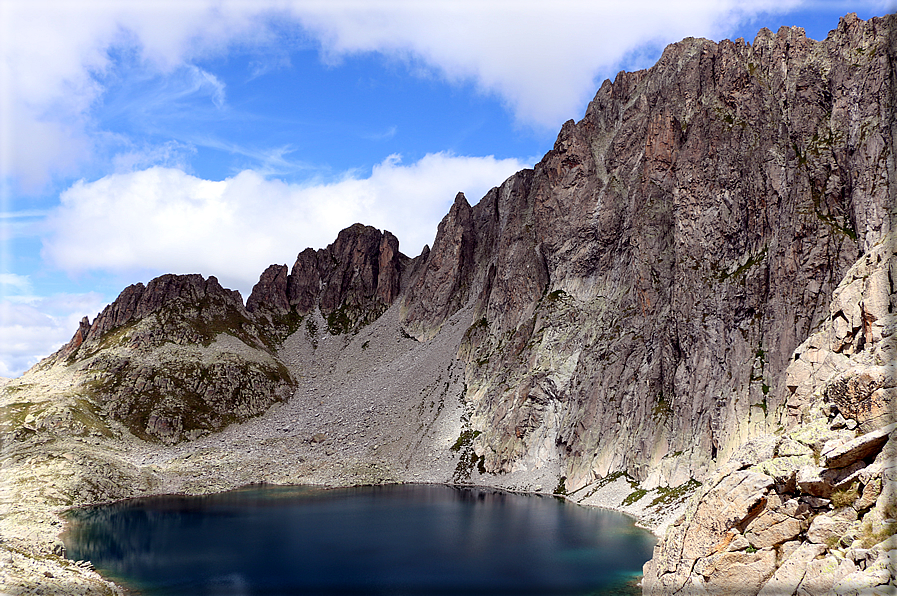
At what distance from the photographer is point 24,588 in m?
41.4

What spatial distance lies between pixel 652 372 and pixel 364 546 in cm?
6278

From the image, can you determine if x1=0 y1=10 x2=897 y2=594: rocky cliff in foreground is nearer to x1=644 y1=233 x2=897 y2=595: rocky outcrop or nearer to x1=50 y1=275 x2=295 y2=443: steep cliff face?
x1=644 y1=233 x2=897 y2=595: rocky outcrop

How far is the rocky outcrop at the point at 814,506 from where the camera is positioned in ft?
71.0

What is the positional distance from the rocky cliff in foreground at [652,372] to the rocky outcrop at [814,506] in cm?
12

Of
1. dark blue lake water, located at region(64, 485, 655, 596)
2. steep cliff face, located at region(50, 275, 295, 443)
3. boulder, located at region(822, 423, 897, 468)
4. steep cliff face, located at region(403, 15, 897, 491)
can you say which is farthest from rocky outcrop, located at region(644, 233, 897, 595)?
steep cliff face, located at region(50, 275, 295, 443)

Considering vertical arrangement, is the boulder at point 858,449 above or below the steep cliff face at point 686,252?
below

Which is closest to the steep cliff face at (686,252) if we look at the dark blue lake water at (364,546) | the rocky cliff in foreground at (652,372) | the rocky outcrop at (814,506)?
the rocky cliff in foreground at (652,372)

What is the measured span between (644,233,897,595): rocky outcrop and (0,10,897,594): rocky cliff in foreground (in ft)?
0.39

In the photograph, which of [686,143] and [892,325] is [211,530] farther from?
[686,143]

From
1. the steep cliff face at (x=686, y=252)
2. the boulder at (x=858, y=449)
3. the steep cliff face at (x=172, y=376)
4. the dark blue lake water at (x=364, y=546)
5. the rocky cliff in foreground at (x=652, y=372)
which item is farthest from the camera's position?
the steep cliff face at (x=172, y=376)

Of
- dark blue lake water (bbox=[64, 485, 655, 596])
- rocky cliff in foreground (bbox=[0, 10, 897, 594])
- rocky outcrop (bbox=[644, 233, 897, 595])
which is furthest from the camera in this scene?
dark blue lake water (bbox=[64, 485, 655, 596])

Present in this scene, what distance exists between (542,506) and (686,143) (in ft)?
252

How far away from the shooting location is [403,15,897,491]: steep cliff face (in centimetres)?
9175

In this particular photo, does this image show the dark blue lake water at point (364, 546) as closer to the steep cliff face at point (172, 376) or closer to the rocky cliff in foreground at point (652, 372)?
the rocky cliff in foreground at point (652, 372)
